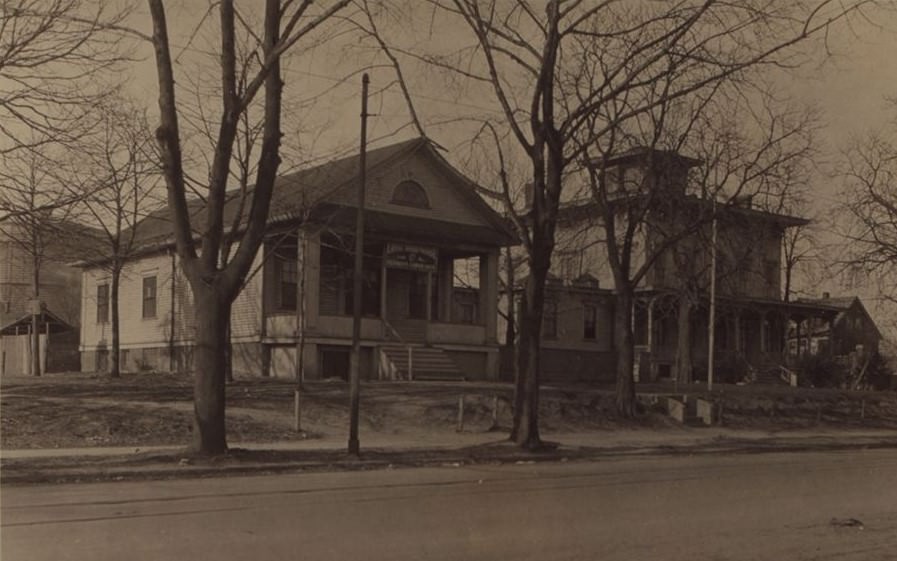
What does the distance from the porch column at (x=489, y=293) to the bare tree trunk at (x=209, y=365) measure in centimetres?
1920

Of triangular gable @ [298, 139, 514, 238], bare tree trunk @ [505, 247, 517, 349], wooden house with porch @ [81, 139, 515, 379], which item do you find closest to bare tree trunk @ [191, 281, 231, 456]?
wooden house with porch @ [81, 139, 515, 379]

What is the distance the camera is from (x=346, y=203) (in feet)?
98.9

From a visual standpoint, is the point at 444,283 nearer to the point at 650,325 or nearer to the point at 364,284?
the point at 364,284

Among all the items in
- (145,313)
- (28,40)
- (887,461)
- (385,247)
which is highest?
(28,40)

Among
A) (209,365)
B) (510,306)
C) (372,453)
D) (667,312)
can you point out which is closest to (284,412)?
(372,453)

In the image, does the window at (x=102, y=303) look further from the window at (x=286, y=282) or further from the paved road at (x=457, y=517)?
the paved road at (x=457, y=517)

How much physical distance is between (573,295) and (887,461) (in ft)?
85.1

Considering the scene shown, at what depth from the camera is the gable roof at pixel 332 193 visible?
28609 mm

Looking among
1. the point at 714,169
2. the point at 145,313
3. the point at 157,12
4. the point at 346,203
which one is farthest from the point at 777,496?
the point at 145,313

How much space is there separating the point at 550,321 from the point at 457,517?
3554cm

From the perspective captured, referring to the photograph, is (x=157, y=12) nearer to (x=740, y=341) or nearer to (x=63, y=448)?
(x=63, y=448)

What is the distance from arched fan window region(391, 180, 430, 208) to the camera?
1273 inches

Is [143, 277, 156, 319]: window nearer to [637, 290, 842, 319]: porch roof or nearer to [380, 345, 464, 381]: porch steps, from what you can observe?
[380, 345, 464, 381]: porch steps

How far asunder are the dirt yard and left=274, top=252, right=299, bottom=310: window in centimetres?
405
